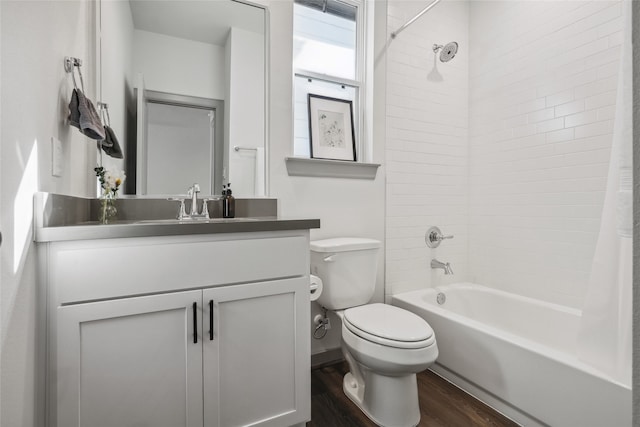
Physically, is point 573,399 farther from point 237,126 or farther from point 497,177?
point 237,126

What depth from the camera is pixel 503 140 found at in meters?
2.37

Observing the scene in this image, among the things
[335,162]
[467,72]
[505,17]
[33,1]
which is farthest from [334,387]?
[505,17]

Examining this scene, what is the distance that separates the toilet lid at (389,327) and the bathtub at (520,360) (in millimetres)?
395

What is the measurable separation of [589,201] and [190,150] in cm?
227

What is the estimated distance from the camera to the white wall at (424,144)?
2.30 m

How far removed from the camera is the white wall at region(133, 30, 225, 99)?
1677 millimetres

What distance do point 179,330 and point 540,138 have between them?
92.0 inches

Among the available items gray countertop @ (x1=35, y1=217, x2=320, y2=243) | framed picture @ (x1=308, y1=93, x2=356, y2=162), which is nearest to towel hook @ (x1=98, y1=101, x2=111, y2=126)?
gray countertop @ (x1=35, y1=217, x2=320, y2=243)

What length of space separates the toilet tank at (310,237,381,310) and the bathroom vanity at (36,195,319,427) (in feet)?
1.43

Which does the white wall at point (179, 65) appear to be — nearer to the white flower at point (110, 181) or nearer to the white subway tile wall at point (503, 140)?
the white flower at point (110, 181)

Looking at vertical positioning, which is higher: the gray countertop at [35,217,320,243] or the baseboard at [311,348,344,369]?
the gray countertop at [35,217,320,243]

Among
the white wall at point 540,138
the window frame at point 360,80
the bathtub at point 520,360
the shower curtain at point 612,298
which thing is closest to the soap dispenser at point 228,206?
the window frame at point 360,80

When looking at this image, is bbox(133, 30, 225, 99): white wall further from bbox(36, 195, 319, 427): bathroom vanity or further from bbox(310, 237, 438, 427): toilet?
bbox(310, 237, 438, 427): toilet

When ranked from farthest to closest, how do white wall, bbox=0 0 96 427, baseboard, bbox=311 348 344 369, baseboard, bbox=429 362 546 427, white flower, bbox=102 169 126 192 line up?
baseboard, bbox=311 348 344 369
baseboard, bbox=429 362 546 427
white flower, bbox=102 169 126 192
white wall, bbox=0 0 96 427
